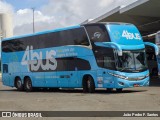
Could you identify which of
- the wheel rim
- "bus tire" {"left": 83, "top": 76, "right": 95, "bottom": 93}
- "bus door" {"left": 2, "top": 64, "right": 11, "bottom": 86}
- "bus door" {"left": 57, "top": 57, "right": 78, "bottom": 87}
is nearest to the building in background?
"bus door" {"left": 2, "top": 64, "right": 11, "bottom": 86}

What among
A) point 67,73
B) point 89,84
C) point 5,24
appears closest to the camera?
point 89,84

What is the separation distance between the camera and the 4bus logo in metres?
26.1

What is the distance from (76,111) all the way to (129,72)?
337 inches

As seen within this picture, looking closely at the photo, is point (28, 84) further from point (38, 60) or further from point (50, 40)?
point (50, 40)

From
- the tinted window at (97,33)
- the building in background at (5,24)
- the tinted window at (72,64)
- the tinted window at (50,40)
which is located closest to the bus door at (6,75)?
the tinted window at (50,40)

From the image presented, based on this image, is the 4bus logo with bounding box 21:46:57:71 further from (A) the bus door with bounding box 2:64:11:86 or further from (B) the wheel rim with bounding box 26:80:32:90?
(A) the bus door with bounding box 2:64:11:86

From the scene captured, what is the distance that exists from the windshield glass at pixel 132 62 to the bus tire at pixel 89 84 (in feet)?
6.75

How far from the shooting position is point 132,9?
37.3m

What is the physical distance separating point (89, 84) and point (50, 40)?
13.9 feet

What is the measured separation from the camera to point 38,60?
89.9 ft

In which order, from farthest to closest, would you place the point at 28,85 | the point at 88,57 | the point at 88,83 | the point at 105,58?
1. the point at 28,85
2. the point at 88,83
3. the point at 88,57
4. the point at 105,58

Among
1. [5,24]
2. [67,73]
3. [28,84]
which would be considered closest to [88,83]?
[67,73]

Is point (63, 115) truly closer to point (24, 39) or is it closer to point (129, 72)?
point (129, 72)

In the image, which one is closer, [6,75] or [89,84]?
[89,84]
